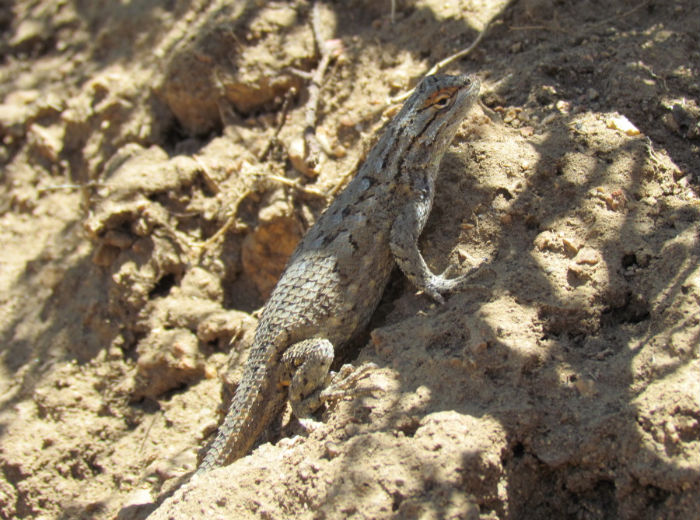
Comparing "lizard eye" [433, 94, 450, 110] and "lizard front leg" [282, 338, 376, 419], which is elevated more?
"lizard eye" [433, 94, 450, 110]

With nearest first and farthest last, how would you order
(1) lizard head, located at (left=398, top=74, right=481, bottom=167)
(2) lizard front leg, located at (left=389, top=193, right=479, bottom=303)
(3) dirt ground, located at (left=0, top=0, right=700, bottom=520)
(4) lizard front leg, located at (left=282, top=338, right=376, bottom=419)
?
1. (3) dirt ground, located at (left=0, top=0, right=700, bottom=520)
2. (4) lizard front leg, located at (left=282, top=338, right=376, bottom=419)
3. (2) lizard front leg, located at (left=389, top=193, right=479, bottom=303)
4. (1) lizard head, located at (left=398, top=74, right=481, bottom=167)

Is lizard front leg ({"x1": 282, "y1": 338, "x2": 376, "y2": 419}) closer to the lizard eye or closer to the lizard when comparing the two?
the lizard

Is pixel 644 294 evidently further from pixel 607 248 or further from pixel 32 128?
pixel 32 128

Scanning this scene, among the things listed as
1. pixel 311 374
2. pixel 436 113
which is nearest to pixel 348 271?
pixel 311 374

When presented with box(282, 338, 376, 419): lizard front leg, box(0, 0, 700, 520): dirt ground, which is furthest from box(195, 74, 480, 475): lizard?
box(0, 0, 700, 520): dirt ground

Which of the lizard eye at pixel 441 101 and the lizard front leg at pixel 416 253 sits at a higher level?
the lizard eye at pixel 441 101

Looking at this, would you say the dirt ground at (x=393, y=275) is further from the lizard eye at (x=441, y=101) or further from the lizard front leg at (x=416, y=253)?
the lizard eye at (x=441, y=101)

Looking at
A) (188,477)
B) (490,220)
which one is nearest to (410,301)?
(490,220)

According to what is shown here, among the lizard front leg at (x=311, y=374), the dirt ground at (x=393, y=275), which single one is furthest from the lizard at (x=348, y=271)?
the dirt ground at (x=393, y=275)

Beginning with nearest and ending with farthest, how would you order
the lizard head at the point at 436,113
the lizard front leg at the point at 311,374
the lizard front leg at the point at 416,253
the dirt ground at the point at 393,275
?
the dirt ground at the point at 393,275
the lizard front leg at the point at 311,374
the lizard front leg at the point at 416,253
the lizard head at the point at 436,113
